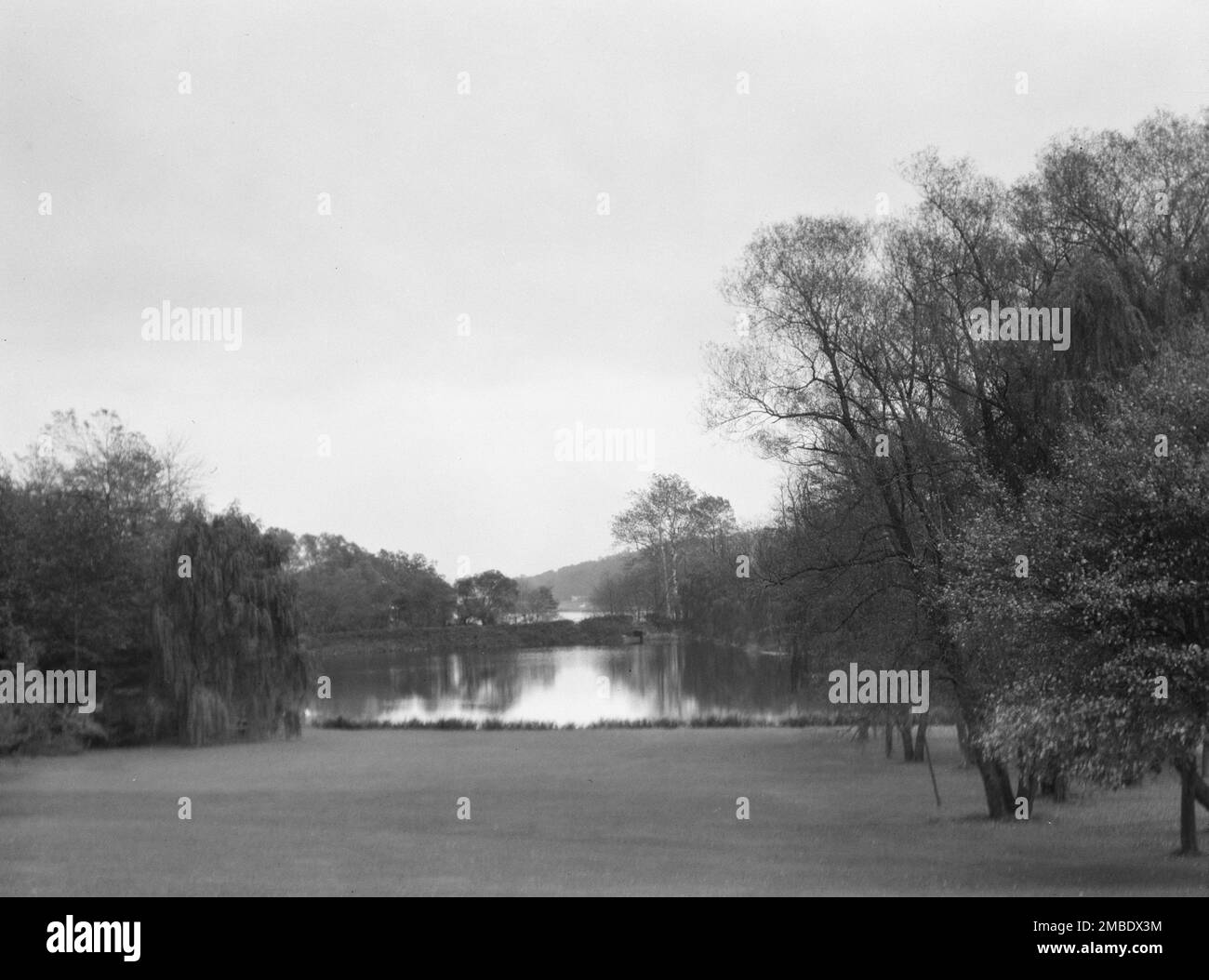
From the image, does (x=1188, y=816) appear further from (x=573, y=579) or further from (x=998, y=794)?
(x=573, y=579)

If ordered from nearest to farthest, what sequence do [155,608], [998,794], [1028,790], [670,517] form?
[1028,790]
[998,794]
[155,608]
[670,517]

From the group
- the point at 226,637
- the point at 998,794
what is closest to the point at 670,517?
the point at 226,637

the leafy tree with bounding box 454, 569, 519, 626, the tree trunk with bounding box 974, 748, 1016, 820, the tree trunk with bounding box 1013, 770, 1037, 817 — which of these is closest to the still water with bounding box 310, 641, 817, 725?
the leafy tree with bounding box 454, 569, 519, 626

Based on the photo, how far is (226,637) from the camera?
126 feet

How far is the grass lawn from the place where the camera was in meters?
14.3

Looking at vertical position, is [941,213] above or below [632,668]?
above

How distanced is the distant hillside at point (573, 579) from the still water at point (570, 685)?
8397 millimetres

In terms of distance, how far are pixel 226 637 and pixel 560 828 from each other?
22.0 meters

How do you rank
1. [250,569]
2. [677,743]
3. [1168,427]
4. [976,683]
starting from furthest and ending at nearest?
[250,569]
[677,743]
[976,683]
[1168,427]
